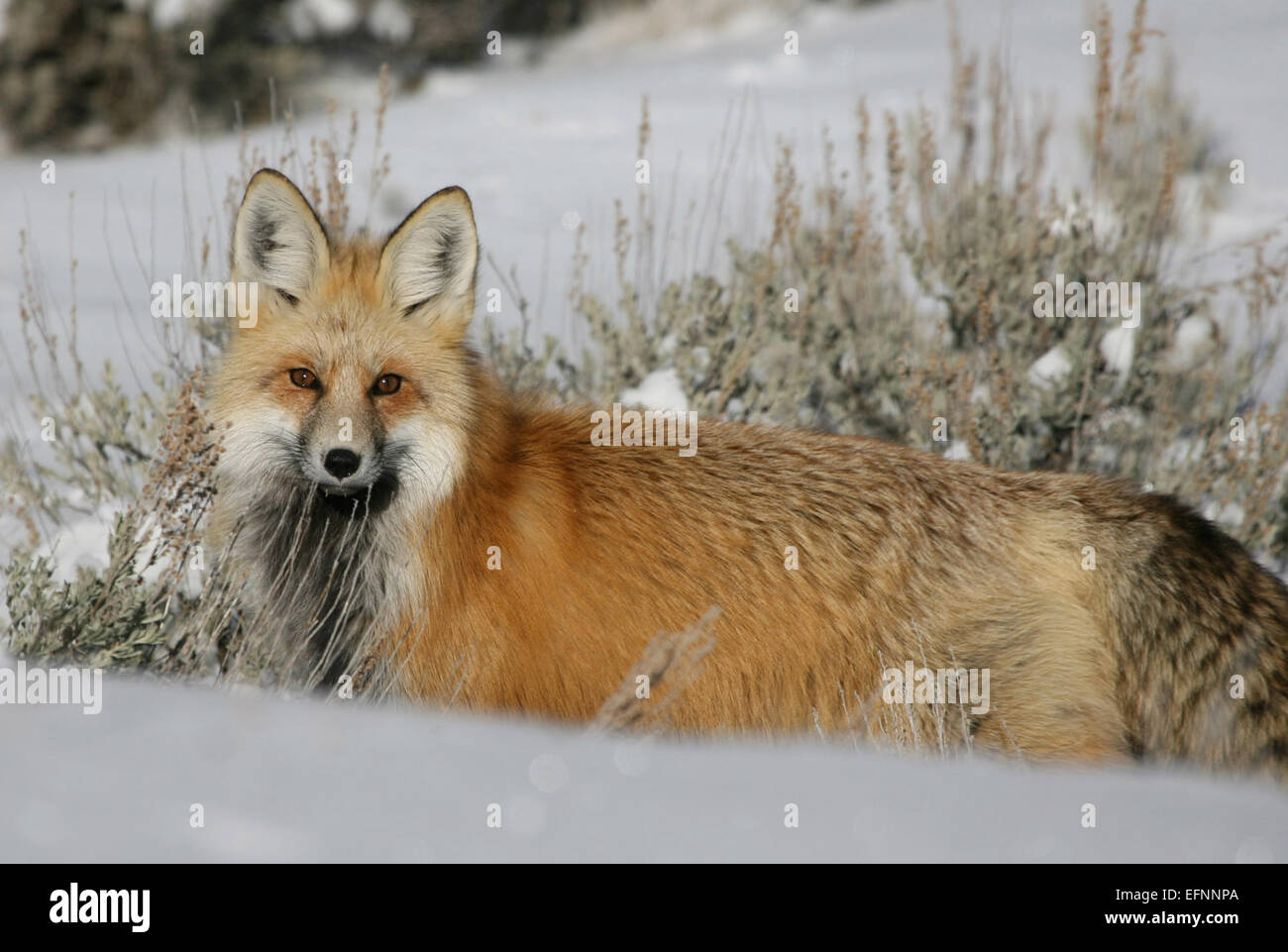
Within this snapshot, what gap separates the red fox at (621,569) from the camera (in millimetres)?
3494

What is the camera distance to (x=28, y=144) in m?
13.0

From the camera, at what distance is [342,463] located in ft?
10.9

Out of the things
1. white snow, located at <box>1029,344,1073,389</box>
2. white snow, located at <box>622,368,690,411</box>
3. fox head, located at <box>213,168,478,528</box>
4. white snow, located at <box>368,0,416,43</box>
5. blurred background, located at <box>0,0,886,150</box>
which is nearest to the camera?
fox head, located at <box>213,168,478,528</box>

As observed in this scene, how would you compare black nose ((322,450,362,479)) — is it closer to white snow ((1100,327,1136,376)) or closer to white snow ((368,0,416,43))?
white snow ((1100,327,1136,376))

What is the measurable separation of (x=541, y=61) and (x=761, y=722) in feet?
45.0

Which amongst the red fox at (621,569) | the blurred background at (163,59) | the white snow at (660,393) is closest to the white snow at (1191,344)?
the white snow at (660,393)

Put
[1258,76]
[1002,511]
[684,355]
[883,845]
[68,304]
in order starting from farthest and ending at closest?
[1258,76], [68,304], [684,355], [1002,511], [883,845]

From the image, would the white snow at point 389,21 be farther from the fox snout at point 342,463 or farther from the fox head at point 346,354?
the fox snout at point 342,463

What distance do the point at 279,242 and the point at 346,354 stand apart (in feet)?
1.47

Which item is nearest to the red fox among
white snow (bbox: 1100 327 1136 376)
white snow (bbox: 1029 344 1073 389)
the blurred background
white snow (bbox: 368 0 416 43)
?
white snow (bbox: 1029 344 1073 389)

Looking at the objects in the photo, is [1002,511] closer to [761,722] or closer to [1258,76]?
[761,722]

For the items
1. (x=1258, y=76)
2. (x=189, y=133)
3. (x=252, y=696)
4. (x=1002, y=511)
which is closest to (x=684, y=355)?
(x=1002, y=511)

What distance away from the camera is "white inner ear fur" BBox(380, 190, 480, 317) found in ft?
12.0

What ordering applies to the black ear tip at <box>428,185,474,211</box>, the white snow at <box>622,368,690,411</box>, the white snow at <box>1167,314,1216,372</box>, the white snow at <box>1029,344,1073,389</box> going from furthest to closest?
the white snow at <box>1167,314,1216,372</box> → the white snow at <box>1029,344,1073,389</box> → the white snow at <box>622,368,690,411</box> → the black ear tip at <box>428,185,474,211</box>
